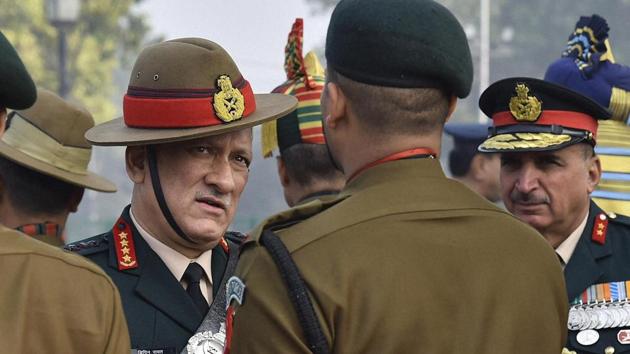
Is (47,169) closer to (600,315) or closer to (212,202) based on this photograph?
(212,202)

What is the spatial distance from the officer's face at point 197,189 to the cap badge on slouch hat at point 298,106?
1178 millimetres

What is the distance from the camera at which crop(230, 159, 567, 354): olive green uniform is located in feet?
8.46

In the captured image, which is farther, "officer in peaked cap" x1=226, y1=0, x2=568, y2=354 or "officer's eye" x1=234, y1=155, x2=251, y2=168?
"officer's eye" x1=234, y1=155, x2=251, y2=168

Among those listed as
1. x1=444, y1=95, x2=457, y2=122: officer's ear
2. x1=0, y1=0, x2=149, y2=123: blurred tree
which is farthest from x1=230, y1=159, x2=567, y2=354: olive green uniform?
x1=0, y1=0, x2=149, y2=123: blurred tree

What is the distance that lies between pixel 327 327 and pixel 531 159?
223cm

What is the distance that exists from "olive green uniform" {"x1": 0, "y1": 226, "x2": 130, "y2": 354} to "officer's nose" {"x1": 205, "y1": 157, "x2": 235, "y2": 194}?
913mm

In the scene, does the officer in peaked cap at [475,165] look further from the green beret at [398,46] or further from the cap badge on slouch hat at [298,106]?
the green beret at [398,46]

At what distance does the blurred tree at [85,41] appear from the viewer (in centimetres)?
2619

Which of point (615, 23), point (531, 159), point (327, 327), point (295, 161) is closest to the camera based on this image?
point (327, 327)

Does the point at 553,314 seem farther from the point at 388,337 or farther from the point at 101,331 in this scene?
the point at 101,331

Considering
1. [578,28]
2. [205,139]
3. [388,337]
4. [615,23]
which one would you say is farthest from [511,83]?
[615,23]

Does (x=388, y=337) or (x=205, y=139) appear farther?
(x=205, y=139)

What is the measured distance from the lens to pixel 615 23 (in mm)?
30703

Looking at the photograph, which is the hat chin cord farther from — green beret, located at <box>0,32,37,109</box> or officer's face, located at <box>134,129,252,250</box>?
green beret, located at <box>0,32,37,109</box>
